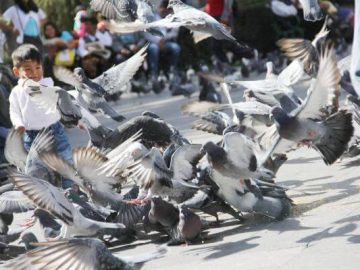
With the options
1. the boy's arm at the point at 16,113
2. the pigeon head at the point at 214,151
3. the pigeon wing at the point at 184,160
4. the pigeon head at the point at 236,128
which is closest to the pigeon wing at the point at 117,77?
the boy's arm at the point at 16,113

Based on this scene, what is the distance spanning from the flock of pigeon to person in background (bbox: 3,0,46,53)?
6.51m

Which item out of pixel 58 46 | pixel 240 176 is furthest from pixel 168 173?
pixel 58 46

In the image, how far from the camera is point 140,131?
6.98 m

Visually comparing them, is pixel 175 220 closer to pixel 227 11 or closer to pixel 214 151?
pixel 214 151

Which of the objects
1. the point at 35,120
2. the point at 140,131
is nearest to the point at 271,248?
the point at 140,131

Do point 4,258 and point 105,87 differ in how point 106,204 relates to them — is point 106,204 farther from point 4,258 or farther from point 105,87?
point 105,87

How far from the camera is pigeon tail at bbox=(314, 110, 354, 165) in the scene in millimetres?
5988

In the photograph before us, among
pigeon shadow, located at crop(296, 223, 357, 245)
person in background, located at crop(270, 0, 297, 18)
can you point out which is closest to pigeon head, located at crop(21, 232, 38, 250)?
pigeon shadow, located at crop(296, 223, 357, 245)

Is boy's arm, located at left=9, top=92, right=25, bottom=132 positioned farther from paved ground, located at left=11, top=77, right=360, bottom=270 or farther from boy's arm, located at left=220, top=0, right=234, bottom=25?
boy's arm, located at left=220, top=0, right=234, bottom=25

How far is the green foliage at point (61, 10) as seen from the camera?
64.0 ft

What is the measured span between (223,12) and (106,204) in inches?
428

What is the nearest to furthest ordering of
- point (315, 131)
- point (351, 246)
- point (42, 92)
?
point (351, 246)
point (315, 131)
point (42, 92)

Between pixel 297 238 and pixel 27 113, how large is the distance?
→ 92.7 inches

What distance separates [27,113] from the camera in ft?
23.3
